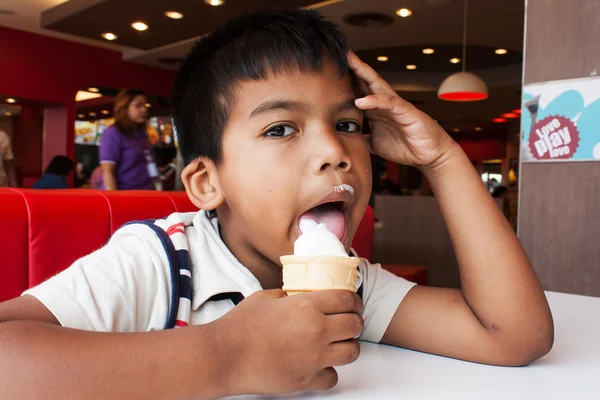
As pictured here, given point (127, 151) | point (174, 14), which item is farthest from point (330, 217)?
point (174, 14)

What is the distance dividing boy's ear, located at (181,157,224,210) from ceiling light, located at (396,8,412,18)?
5950 millimetres

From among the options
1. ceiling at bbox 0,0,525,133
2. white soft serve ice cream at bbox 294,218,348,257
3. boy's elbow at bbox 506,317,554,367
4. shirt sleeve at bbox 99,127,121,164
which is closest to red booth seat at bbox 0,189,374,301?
white soft serve ice cream at bbox 294,218,348,257

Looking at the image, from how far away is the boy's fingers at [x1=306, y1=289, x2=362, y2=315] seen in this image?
0.66 meters

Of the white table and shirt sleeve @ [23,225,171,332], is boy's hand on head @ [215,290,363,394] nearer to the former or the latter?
the white table

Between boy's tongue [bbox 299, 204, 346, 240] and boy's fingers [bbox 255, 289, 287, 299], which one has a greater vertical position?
boy's tongue [bbox 299, 204, 346, 240]

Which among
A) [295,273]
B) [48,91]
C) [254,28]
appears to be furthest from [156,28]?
[295,273]

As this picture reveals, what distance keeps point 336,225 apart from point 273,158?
16cm

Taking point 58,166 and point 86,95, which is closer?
point 58,166

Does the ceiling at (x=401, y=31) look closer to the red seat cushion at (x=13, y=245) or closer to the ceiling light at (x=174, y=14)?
the ceiling light at (x=174, y=14)

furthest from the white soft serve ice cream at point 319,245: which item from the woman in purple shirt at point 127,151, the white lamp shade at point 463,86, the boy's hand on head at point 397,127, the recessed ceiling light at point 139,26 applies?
the recessed ceiling light at point 139,26

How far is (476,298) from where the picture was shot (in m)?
1.02

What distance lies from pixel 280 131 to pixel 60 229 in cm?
91

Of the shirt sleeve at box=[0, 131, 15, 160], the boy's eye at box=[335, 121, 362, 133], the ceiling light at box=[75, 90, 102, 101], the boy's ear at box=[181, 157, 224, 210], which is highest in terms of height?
the ceiling light at box=[75, 90, 102, 101]

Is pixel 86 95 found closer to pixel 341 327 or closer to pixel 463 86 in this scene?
pixel 463 86
